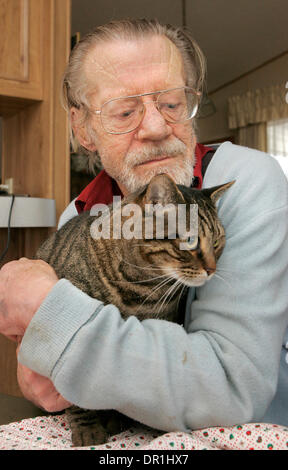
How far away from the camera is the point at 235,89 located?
6.25m

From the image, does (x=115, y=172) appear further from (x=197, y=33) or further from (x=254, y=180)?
(x=197, y=33)

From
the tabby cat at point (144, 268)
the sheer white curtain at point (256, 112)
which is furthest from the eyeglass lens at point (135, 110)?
the sheer white curtain at point (256, 112)

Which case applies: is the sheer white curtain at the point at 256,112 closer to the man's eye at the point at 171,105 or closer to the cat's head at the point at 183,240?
the man's eye at the point at 171,105

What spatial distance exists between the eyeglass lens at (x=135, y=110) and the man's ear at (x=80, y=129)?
0.22 m

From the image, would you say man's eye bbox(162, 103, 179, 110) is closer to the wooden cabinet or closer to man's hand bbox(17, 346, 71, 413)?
man's hand bbox(17, 346, 71, 413)

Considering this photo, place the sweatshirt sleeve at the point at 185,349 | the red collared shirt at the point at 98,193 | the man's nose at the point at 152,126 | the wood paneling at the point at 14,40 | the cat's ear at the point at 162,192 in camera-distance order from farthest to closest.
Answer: the wood paneling at the point at 14,40 → the red collared shirt at the point at 98,193 → the man's nose at the point at 152,126 → the cat's ear at the point at 162,192 → the sweatshirt sleeve at the point at 185,349

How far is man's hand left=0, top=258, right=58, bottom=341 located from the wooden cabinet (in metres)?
1.20

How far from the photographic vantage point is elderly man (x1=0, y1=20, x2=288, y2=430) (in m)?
0.60

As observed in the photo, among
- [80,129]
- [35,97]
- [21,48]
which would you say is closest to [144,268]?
[80,129]

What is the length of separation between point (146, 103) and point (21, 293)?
50cm

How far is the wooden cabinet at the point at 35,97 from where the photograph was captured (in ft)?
5.82

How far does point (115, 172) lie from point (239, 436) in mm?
658

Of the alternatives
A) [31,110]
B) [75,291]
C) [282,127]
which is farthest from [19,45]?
[282,127]

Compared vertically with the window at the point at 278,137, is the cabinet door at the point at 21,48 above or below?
below
